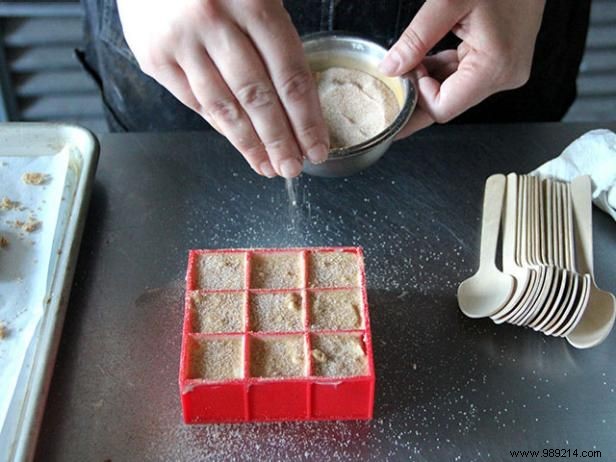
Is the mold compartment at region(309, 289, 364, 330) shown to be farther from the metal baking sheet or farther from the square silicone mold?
the metal baking sheet

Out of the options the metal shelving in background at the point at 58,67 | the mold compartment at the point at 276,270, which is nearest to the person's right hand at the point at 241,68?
the mold compartment at the point at 276,270

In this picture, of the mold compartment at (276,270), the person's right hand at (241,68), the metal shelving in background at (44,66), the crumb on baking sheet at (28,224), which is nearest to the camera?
the person's right hand at (241,68)

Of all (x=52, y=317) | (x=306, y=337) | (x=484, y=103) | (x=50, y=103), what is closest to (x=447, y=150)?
(x=484, y=103)

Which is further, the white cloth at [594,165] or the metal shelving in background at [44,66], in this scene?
the metal shelving in background at [44,66]

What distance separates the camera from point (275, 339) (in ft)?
2.39

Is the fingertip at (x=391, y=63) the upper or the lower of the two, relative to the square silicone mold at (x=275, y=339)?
upper

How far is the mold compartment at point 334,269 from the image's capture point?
2.56 ft

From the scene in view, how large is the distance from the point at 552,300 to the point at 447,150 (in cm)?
30

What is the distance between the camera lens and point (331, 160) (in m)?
0.79

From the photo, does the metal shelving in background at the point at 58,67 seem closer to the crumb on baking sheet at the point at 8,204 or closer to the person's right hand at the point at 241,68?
the crumb on baking sheet at the point at 8,204

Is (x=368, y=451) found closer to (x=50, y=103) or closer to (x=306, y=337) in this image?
(x=306, y=337)

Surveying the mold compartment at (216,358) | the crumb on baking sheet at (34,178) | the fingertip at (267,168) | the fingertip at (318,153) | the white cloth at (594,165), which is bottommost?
the crumb on baking sheet at (34,178)

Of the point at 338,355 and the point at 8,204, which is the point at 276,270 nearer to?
the point at 338,355

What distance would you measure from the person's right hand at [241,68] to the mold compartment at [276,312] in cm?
13
